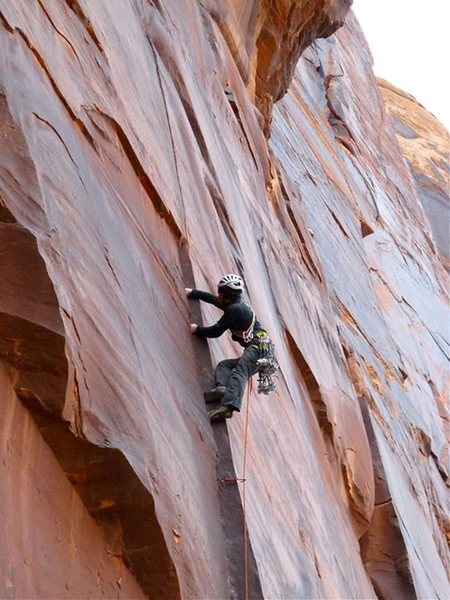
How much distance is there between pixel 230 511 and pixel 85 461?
1.67 m

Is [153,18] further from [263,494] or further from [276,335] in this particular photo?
[263,494]

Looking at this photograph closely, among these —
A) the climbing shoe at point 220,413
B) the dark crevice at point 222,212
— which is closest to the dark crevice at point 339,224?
Answer: the dark crevice at point 222,212

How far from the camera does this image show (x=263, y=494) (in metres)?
7.71

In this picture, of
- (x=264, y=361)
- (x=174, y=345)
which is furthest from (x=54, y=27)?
(x=264, y=361)

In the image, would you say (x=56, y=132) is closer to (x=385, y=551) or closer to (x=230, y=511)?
(x=230, y=511)

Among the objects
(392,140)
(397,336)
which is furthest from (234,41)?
(392,140)

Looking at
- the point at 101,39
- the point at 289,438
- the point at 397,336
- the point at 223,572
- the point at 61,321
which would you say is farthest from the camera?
the point at 397,336

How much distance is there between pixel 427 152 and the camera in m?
33.1

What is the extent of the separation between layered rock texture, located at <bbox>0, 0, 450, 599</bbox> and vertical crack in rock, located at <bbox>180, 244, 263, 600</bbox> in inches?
0.5

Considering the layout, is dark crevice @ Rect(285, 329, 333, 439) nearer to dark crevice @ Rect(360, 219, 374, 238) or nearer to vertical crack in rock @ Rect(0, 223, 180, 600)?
vertical crack in rock @ Rect(0, 223, 180, 600)

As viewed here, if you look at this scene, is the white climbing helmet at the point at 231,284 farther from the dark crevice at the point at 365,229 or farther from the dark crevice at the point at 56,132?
the dark crevice at the point at 365,229

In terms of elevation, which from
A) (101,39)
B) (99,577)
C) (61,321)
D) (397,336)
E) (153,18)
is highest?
(397,336)

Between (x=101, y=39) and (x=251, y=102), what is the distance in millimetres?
6409

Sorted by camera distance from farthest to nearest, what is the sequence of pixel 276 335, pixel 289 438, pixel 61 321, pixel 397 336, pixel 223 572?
pixel 397 336 → pixel 276 335 → pixel 289 438 → pixel 223 572 → pixel 61 321
